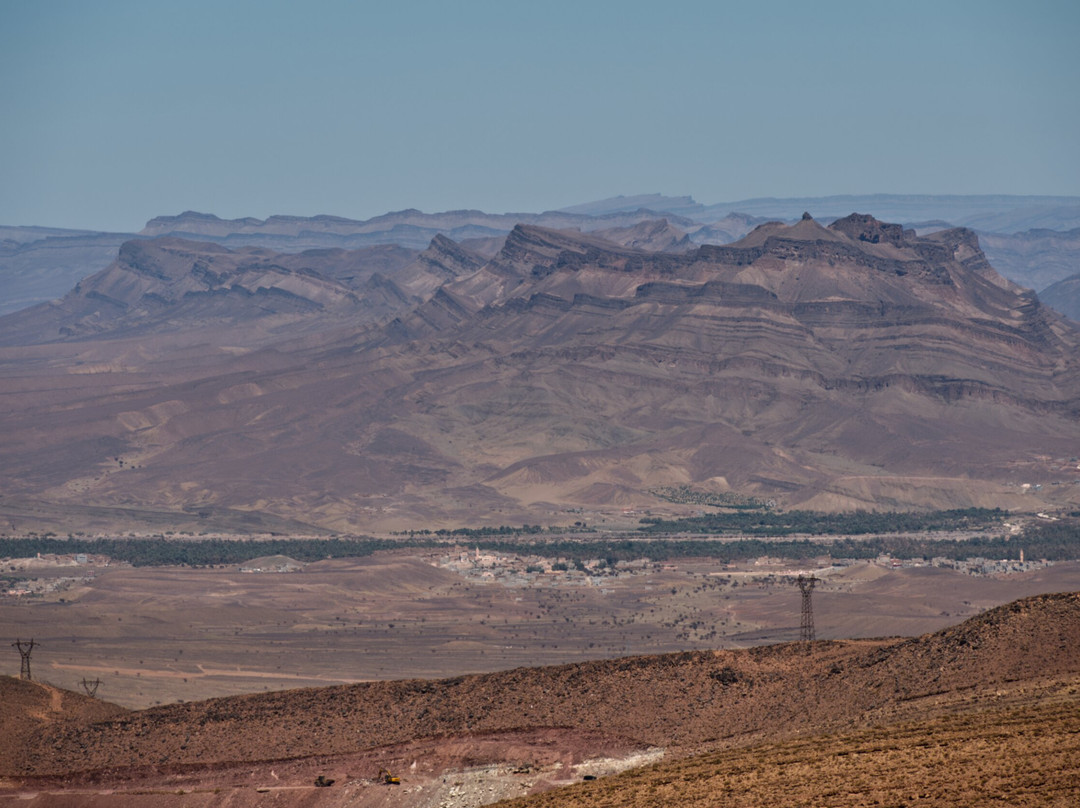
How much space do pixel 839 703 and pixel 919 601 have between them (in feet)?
290

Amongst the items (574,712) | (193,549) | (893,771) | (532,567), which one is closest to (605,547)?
(532,567)

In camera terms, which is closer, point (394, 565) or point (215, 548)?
point (394, 565)

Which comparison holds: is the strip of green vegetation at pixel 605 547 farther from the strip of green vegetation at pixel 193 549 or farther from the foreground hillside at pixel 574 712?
the foreground hillside at pixel 574 712

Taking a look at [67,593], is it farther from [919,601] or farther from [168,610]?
[919,601]

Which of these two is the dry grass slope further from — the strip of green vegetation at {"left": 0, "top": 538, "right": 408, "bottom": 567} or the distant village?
the strip of green vegetation at {"left": 0, "top": 538, "right": 408, "bottom": 567}

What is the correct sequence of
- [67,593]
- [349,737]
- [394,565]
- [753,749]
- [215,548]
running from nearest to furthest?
[753,749] < [349,737] < [67,593] < [394,565] < [215,548]

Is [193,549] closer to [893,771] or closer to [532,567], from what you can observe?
[532,567]

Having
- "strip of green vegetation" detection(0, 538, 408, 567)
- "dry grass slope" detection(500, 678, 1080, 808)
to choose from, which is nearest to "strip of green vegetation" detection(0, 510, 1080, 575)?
"strip of green vegetation" detection(0, 538, 408, 567)

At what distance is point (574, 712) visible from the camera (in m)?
58.0

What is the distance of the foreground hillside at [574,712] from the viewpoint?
2064 inches

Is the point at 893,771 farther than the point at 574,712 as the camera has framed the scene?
No

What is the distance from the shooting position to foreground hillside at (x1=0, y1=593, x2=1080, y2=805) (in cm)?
5244

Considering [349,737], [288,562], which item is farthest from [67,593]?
[349,737]

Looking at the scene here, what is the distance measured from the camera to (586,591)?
521 feet
